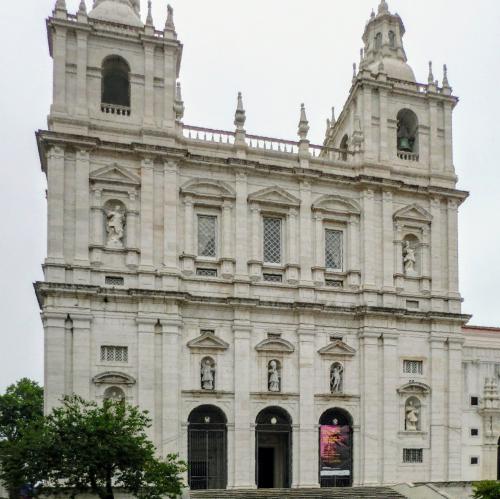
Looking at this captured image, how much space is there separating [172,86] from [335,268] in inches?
450

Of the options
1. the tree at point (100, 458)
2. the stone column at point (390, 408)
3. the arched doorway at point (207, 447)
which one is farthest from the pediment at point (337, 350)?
the tree at point (100, 458)

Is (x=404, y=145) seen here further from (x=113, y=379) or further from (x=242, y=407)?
(x=113, y=379)

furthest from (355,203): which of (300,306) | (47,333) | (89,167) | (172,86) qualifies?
(47,333)

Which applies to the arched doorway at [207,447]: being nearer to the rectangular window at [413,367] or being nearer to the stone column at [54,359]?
the stone column at [54,359]

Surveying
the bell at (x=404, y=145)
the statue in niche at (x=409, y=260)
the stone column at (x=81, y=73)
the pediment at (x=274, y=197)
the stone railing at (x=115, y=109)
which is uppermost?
the stone column at (x=81, y=73)

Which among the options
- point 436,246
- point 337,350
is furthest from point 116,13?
point 436,246

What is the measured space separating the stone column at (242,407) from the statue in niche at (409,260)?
8629 millimetres

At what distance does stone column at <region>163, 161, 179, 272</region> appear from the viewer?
3123 centimetres

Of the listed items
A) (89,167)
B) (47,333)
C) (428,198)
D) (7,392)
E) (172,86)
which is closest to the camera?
(47,333)

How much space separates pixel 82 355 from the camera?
2908 centimetres

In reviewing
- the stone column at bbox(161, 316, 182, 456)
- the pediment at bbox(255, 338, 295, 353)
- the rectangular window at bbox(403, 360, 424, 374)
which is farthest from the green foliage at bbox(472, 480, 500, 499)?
the stone column at bbox(161, 316, 182, 456)

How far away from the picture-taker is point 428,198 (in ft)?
118

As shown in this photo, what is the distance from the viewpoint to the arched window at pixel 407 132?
37.0 metres

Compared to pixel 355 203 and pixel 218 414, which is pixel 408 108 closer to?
pixel 355 203
